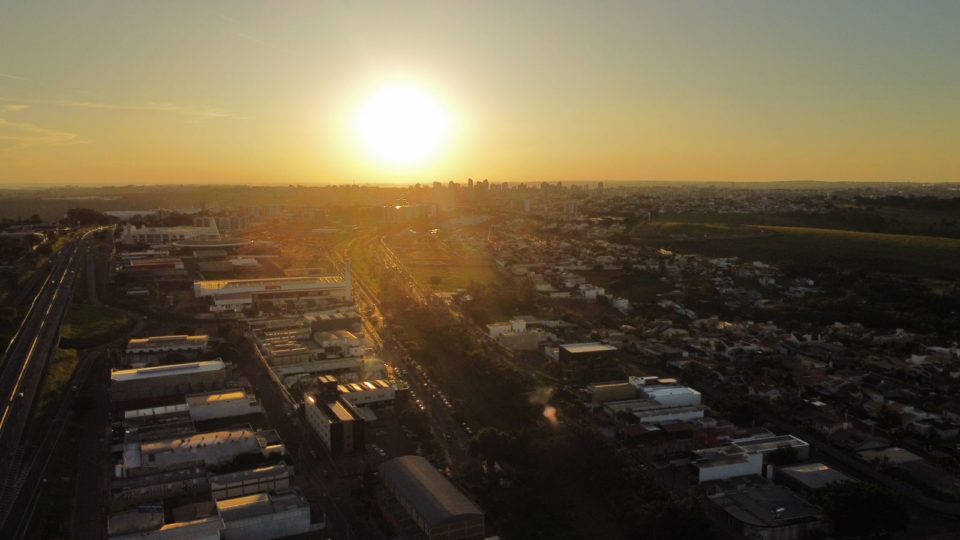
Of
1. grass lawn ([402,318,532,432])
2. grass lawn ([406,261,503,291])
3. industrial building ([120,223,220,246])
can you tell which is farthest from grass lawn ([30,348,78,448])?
industrial building ([120,223,220,246])

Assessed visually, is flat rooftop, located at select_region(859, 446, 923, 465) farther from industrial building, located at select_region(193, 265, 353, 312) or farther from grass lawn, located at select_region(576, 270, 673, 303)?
industrial building, located at select_region(193, 265, 353, 312)

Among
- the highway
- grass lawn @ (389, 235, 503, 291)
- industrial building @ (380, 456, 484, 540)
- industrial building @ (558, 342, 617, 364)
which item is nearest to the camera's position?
industrial building @ (380, 456, 484, 540)

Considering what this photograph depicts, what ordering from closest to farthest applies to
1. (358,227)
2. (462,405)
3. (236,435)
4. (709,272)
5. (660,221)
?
(236,435), (462,405), (709,272), (660,221), (358,227)

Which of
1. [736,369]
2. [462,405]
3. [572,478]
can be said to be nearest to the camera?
[572,478]

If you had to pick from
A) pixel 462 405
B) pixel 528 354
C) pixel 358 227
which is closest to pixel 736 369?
pixel 528 354

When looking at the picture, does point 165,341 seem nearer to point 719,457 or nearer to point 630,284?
point 719,457

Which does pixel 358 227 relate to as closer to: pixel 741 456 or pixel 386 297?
pixel 386 297
